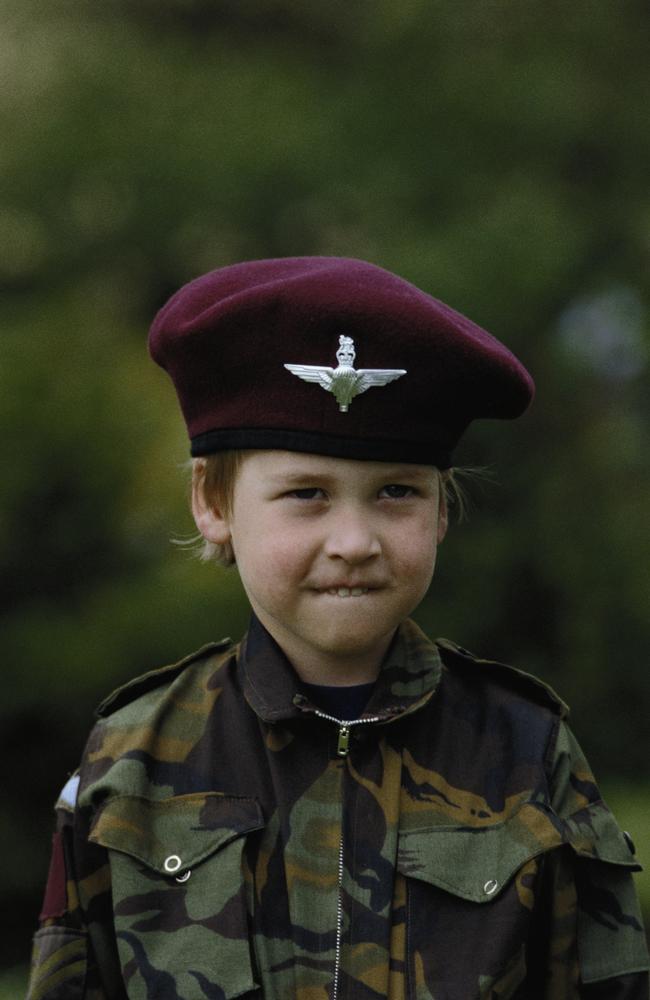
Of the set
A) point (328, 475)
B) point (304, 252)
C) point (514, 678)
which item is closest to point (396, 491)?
point (328, 475)

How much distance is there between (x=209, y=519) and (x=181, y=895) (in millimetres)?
493

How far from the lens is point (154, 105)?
5.09m

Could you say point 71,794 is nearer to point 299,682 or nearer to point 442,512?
point 299,682

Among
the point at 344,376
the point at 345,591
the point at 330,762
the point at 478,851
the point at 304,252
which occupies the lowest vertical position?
Answer: the point at 478,851

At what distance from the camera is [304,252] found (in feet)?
16.0

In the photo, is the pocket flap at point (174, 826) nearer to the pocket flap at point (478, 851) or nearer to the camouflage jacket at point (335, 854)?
the camouflage jacket at point (335, 854)

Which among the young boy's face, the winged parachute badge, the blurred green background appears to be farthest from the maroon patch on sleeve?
the blurred green background

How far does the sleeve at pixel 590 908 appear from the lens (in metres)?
1.95

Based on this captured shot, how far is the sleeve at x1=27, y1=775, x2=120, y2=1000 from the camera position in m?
1.93

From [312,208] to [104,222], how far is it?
0.69 metres

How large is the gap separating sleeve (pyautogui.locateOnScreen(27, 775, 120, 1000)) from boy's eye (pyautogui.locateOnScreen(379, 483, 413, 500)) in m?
0.60

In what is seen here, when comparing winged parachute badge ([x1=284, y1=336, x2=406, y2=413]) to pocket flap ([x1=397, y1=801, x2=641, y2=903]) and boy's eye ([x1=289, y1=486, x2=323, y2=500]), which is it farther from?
pocket flap ([x1=397, y1=801, x2=641, y2=903])

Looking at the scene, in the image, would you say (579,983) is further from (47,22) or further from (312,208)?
(47,22)

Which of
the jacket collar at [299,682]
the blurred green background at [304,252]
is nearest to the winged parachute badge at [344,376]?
the jacket collar at [299,682]
